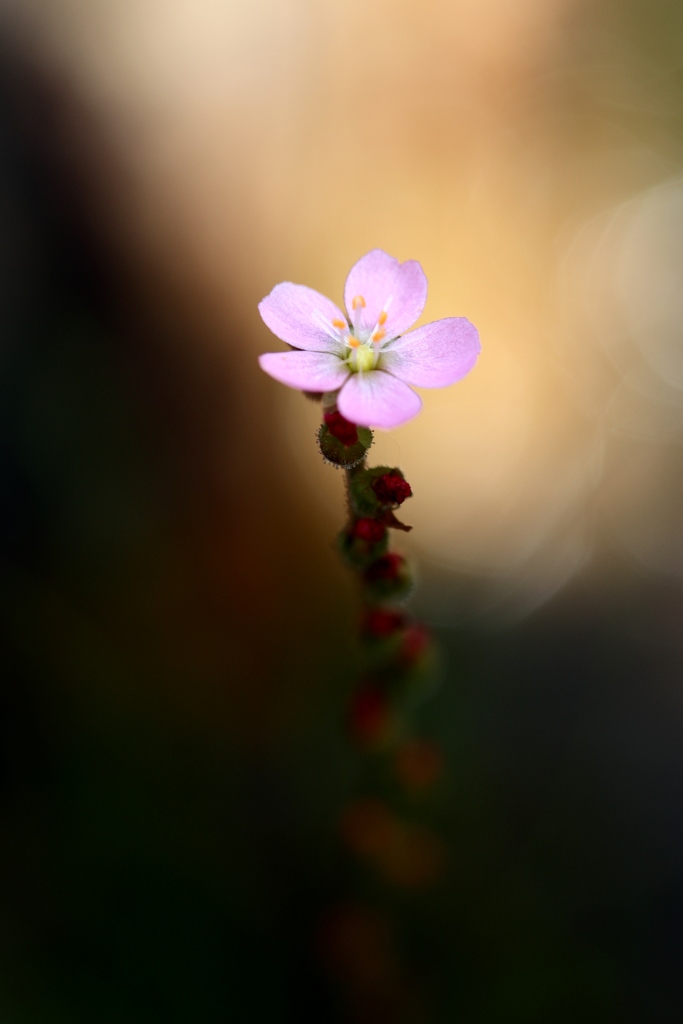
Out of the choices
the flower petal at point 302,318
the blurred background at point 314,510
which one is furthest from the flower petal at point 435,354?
the blurred background at point 314,510

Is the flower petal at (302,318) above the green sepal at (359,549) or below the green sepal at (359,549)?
above

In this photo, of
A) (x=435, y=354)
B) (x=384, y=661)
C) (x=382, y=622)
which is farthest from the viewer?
(x=384, y=661)

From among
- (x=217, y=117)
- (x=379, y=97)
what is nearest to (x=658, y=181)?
(x=379, y=97)

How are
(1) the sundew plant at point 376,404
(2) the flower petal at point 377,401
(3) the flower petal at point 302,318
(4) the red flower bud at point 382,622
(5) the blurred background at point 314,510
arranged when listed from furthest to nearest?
(5) the blurred background at point 314,510 → (4) the red flower bud at point 382,622 → (3) the flower petal at point 302,318 → (1) the sundew plant at point 376,404 → (2) the flower petal at point 377,401

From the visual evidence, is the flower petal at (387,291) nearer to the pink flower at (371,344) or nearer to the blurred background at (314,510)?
the pink flower at (371,344)

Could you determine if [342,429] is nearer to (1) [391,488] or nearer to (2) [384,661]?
(1) [391,488]

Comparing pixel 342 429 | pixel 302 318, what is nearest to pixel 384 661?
pixel 342 429
